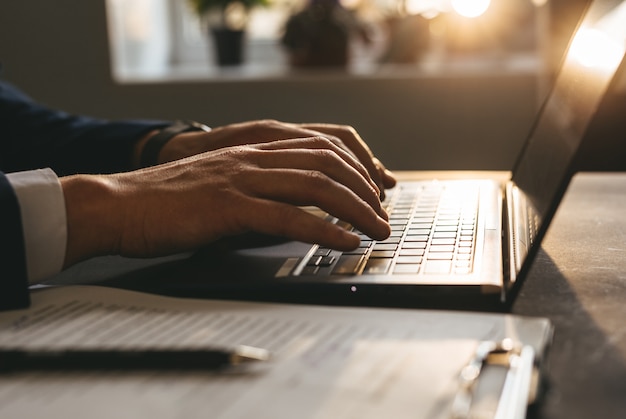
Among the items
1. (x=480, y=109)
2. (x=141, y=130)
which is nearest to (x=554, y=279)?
(x=141, y=130)

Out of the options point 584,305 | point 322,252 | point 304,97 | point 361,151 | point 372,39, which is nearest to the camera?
point 584,305

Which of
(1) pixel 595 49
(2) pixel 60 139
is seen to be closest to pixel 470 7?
(2) pixel 60 139

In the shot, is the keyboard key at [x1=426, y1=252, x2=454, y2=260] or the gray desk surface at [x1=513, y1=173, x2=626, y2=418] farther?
the keyboard key at [x1=426, y1=252, x2=454, y2=260]

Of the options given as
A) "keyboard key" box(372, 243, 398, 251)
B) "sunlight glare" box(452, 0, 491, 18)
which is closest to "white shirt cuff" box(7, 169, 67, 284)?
"keyboard key" box(372, 243, 398, 251)

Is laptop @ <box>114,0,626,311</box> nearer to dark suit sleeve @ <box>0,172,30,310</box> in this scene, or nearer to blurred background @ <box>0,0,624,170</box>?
dark suit sleeve @ <box>0,172,30,310</box>

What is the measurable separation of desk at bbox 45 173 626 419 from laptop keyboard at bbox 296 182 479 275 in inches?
2.5

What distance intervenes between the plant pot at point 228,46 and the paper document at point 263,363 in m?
1.88

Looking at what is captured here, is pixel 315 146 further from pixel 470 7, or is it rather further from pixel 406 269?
pixel 470 7

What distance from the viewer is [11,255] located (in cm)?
58

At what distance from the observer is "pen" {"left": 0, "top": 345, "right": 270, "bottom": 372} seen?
0.42 metres

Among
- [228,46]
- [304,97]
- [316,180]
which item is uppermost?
[316,180]

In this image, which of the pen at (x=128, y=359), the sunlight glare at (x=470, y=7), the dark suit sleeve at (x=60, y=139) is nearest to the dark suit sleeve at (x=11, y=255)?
the pen at (x=128, y=359)

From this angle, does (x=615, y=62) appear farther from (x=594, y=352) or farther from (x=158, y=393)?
(x=158, y=393)

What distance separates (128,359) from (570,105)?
46 cm
